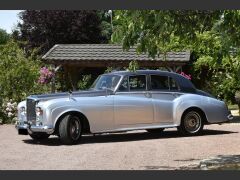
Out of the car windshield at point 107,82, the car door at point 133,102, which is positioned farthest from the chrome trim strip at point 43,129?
the car windshield at point 107,82

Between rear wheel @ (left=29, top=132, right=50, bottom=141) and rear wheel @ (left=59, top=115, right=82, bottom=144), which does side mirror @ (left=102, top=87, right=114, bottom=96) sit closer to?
rear wheel @ (left=59, top=115, right=82, bottom=144)

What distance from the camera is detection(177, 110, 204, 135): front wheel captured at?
→ 14508 millimetres

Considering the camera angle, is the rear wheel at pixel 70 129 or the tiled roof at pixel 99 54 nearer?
the rear wheel at pixel 70 129

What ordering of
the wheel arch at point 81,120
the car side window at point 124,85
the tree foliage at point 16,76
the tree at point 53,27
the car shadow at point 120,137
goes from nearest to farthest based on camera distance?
the wheel arch at point 81,120 < the car shadow at point 120,137 < the car side window at point 124,85 < the tree foliage at point 16,76 < the tree at point 53,27

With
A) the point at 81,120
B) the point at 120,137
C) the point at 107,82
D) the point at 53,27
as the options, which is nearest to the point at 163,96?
the point at 107,82

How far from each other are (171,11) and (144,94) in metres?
5.58

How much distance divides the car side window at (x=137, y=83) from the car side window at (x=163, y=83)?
0.85 ft

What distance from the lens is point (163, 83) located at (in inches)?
572

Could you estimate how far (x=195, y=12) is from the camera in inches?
358

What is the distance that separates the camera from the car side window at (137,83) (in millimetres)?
14016

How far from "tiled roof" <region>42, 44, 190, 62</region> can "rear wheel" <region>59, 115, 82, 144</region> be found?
959cm

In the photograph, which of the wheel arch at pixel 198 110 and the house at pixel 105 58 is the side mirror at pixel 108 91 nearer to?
the wheel arch at pixel 198 110

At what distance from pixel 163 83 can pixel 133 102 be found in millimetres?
1202

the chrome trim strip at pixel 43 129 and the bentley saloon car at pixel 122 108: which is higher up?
the bentley saloon car at pixel 122 108
